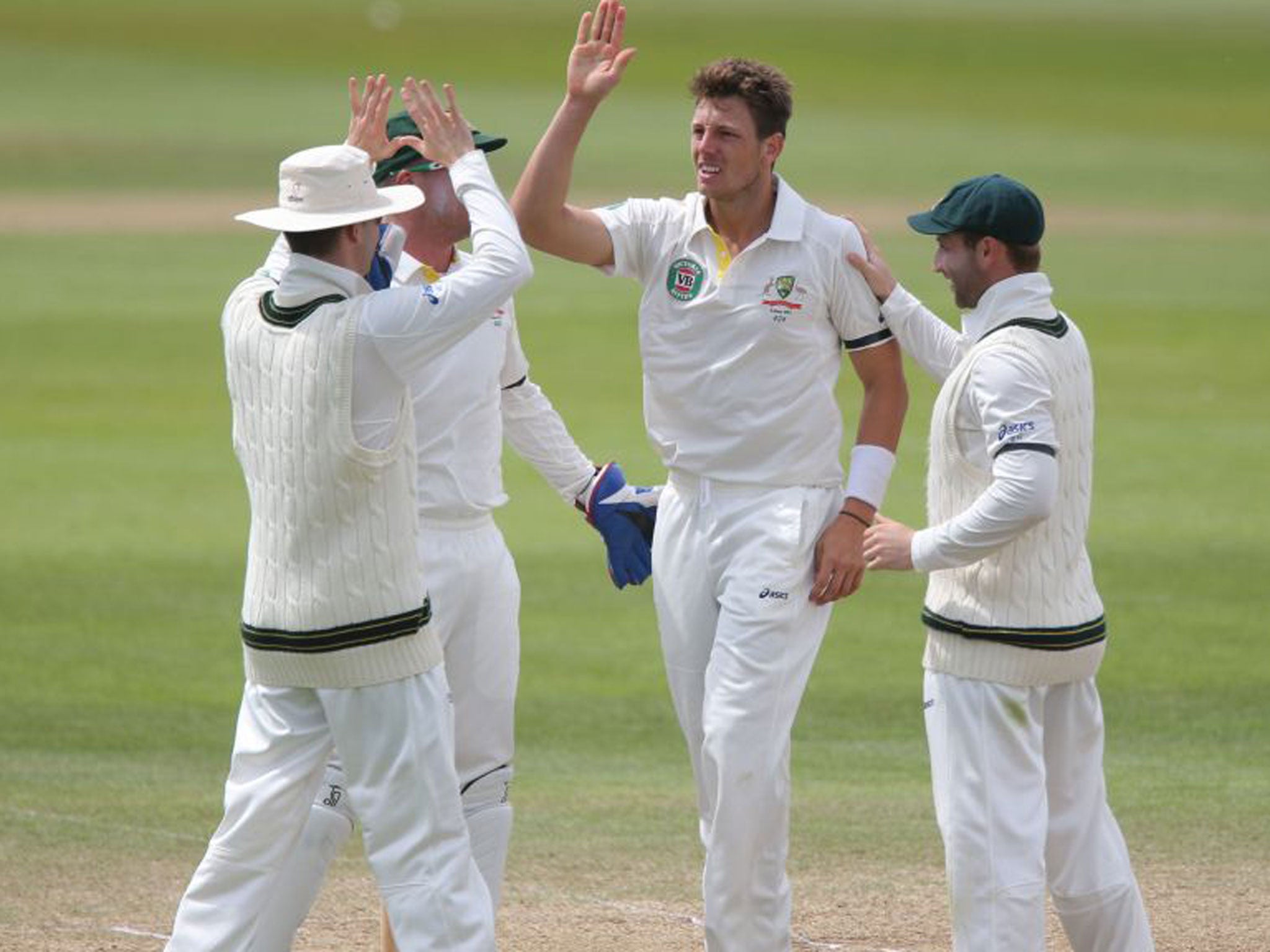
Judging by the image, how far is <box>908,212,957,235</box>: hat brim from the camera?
5496mm

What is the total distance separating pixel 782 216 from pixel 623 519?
1.09 meters

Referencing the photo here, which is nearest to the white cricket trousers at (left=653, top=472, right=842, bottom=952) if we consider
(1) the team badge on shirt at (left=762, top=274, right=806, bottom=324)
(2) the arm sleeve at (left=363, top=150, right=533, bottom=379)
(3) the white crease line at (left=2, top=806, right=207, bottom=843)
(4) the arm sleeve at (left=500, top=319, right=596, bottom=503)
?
(1) the team badge on shirt at (left=762, top=274, right=806, bottom=324)

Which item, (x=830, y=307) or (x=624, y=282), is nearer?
(x=830, y=307)

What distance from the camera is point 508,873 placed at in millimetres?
7344

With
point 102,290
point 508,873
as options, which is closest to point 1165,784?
point 508,873

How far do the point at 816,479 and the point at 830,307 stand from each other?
0.43 metres

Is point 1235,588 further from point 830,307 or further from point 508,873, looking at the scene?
point 830,307

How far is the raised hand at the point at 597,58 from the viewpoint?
569 cm

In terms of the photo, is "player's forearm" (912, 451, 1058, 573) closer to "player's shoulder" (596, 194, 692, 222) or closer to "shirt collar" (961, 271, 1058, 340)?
"shirt collar" (961, 271, 1058, 340)

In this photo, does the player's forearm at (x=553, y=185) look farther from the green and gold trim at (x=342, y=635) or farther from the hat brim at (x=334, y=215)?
the green and gold trim at (x=342, y=635)

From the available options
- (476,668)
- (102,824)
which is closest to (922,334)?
(476,668)

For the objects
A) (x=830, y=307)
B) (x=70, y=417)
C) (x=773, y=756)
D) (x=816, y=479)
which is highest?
(x=830, y=307)

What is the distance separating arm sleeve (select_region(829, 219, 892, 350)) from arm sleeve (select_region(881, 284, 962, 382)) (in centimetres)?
3

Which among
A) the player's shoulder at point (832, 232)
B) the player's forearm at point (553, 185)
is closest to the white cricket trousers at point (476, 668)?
the player's forearm at point (553, 185)
